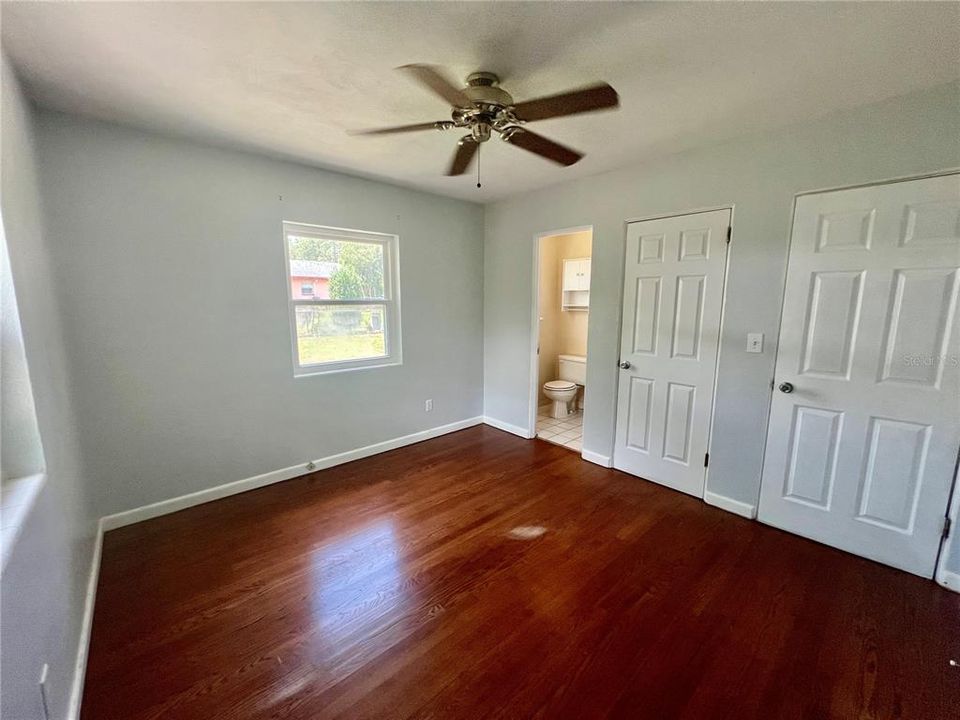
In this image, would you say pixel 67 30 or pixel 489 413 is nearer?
pixel 67 30

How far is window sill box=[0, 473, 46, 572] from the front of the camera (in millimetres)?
914

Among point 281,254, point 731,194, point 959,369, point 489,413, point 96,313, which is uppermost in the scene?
point 731,194

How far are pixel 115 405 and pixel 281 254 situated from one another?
54.1 inches

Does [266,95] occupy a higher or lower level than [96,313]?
higher

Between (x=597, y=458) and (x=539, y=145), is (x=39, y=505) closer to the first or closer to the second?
(x=539, y=145)

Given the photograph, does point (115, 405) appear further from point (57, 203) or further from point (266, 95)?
point (266, 95)

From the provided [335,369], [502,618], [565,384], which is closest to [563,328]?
[565,384]

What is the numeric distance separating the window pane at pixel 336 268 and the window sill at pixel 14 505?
6.32ft

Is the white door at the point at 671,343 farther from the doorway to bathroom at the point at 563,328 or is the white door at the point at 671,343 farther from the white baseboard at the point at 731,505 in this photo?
the doorway to bathroom at the point at 563,328

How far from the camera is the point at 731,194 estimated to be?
2.39 m

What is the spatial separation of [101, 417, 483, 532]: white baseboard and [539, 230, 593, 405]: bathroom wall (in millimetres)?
1820

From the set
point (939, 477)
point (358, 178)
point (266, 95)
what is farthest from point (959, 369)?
point (358, 178)

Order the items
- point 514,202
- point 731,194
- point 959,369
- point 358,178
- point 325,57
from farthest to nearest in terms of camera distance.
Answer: point 514,202 < point 358,178 < point 731,194 < point 959,369 < point 325,57

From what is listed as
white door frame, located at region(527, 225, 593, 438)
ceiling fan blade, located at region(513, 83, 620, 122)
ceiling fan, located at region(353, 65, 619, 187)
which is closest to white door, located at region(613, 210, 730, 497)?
white door frame, located at region(527, 225, 593, 438)
